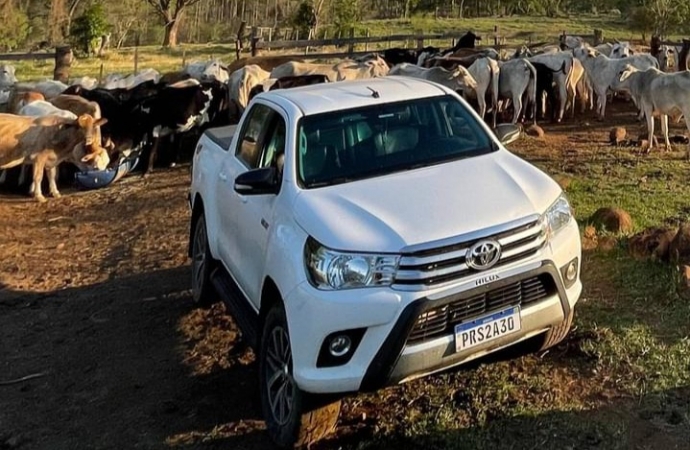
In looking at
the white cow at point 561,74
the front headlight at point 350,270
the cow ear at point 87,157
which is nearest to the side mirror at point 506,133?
the front headlight at point 350,270

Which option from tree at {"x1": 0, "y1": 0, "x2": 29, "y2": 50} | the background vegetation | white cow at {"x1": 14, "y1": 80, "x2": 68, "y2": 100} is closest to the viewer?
white cow at {"x1": 14, "y1": 80, "x2": 68, "y2": 100}

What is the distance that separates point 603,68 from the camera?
1662 cm

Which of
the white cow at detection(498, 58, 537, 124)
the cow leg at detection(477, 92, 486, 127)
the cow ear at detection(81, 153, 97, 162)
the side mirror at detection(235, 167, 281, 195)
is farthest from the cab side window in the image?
the white cow at detection(498, 58, 537, 124)

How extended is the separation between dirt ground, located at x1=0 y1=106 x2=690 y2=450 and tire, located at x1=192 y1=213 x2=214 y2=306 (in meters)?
0.17

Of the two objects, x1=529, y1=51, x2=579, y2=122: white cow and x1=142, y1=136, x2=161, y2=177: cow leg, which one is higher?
x1=529, y1=51, x2=579, y2=122: white cow

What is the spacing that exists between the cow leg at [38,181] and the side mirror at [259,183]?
9144 millimetres

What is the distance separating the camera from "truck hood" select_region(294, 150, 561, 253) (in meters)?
4.19

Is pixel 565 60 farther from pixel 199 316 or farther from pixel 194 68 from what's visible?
pixel 199 316

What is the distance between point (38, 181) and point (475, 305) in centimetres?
1073

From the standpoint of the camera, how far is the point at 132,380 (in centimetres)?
617

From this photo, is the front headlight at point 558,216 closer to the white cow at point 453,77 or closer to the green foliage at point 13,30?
A: the white cow at point 453,77

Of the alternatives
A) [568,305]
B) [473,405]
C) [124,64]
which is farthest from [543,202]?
[124,64]

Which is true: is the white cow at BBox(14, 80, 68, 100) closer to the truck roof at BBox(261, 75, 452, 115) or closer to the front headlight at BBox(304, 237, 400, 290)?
the truck roof at BBox(261, 75, 452, 115)

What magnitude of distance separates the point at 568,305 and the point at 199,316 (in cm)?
378
